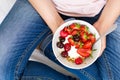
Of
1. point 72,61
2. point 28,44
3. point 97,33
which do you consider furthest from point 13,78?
point 97,33

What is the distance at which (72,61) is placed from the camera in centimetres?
88

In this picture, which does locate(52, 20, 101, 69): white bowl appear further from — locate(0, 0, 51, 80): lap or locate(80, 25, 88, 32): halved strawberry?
locate(0, 0, 51, 80): lap

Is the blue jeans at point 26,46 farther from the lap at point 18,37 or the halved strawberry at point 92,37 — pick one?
the halved strawberry at point 92,37

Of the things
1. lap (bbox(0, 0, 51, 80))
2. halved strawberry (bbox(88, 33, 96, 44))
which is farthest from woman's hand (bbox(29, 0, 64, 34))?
halved strawberry (bbox(88, 33, 96, 44))

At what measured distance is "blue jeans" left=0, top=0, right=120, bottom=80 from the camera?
95 centimetres

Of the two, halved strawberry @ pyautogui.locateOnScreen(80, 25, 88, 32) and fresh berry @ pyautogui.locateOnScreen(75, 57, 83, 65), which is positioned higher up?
halved strawberry @ pyautogui.locateOnScreen(80, 25, 88, 32)

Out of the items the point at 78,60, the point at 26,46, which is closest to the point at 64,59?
the point at 78,60

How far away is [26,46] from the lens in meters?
0.97

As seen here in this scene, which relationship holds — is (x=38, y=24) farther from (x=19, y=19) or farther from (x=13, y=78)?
(x=13, y=78)

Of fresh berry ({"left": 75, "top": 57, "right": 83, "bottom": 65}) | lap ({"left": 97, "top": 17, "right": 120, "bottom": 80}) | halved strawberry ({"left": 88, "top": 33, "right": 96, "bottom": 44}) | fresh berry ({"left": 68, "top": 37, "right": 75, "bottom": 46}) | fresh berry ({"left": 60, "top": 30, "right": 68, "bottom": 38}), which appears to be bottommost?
lap ({"left": 97, "top": 17, "right": 120, "bottom": 80})

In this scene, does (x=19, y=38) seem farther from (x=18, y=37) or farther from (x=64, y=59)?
(x=64, y=59)

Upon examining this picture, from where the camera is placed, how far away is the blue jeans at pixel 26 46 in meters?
0.95

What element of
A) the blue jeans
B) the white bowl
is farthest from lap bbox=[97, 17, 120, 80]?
the white bowl

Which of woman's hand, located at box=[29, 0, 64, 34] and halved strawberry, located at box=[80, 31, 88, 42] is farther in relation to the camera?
woman's hand, located at box=[29, 0, 64, 34]
